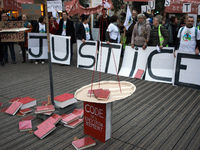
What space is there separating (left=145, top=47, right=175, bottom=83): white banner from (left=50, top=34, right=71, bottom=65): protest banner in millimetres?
3139

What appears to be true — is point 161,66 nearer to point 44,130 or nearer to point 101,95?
point 101,95

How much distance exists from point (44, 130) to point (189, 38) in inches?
175

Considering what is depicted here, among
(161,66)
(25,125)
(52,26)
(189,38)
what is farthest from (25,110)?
(52,26)

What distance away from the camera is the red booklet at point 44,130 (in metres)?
3.45

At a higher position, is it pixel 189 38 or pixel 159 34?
pixel 159 34

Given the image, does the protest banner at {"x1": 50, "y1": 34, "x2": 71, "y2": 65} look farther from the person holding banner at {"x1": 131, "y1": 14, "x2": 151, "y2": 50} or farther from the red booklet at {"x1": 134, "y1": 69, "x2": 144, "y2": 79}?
the red booklet at {"x1": 134, "y1": 69, "x2": 144, "y2": 79}

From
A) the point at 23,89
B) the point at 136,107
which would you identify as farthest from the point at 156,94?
the point at 23,89

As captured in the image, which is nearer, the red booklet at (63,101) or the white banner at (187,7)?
the red booklet at (63,101)

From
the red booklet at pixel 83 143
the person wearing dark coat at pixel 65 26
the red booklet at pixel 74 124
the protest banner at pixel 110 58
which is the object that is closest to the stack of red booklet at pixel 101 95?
the red booklet at pixel 83 143

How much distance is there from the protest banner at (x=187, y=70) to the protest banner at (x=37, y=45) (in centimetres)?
522

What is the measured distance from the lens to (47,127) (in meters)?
3.57

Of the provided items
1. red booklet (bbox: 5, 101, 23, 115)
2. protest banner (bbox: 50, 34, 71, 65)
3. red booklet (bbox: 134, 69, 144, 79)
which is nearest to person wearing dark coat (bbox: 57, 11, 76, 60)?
protest banner (bbox: 50, 34, 71, 65)

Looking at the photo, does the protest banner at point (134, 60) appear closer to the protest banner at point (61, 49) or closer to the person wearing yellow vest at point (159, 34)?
the person wearing yellow vest at point (159, 34)

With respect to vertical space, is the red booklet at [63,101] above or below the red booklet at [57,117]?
above
